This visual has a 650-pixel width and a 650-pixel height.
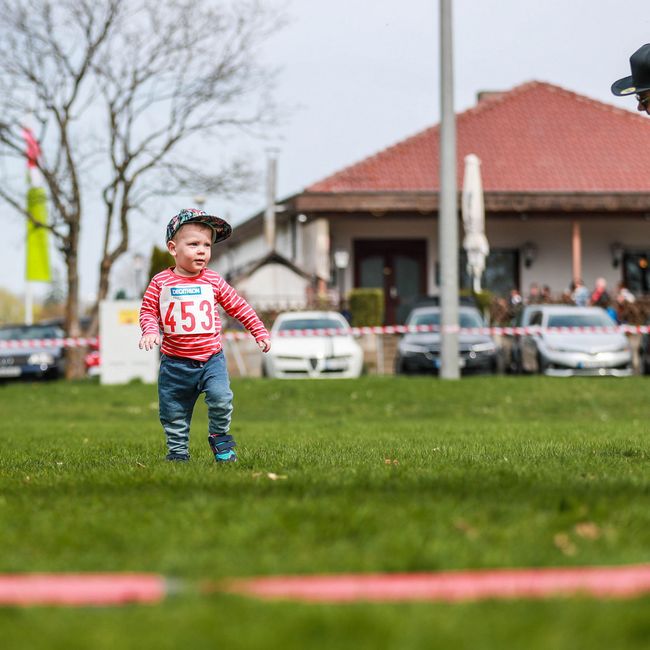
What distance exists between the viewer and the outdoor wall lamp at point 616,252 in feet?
124

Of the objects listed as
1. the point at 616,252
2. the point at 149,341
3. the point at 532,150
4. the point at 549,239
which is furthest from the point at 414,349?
the point at 149,341

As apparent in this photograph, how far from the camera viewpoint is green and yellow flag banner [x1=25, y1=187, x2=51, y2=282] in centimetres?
2917

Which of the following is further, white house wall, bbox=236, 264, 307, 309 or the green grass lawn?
white house wall, bbox=236, 264, 307, 309

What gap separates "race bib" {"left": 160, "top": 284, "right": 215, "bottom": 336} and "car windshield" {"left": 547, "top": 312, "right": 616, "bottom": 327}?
1706 cm

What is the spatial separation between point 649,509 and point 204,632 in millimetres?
2541

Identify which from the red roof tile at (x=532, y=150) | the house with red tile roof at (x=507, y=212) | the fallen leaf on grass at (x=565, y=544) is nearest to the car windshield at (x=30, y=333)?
the house with red tile roof at (x=507, y=212)

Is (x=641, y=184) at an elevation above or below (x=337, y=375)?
above

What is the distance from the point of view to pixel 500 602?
142 inches

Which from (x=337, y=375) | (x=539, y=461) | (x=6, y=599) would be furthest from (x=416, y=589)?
(x=337, y=375)

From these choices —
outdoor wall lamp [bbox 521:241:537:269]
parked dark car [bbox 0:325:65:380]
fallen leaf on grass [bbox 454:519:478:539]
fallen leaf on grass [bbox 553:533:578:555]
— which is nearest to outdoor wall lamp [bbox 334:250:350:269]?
outdoor wall lamp [bbox 521:241:537:269]

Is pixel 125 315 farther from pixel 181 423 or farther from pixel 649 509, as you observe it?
pixel 649 509

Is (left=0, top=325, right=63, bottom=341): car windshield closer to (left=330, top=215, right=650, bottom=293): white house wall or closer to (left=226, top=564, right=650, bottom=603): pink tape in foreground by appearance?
(left=330, top=215, right=650, bottom=293): white house wall

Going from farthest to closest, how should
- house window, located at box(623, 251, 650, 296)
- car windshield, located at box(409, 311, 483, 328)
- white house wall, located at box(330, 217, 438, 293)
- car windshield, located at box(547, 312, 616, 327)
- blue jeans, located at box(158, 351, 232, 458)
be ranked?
1. house window, located at box(623, 251, 650, 296)
2. white house wall, located at box(330, 217, 438, 293)
3. car windshield, located at box(409, 311, 483, 328)
4. car windshield, located at box(547, 312, 616, 327)
5. blue jeans, located at box(158, 351, 232, 458)

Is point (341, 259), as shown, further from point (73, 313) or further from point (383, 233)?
point (73, 313)
